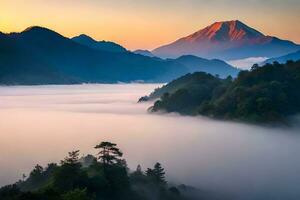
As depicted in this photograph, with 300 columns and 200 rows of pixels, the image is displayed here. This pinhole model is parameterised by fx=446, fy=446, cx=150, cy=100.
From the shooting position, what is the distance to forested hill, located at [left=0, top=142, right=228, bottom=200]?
3334 centimetres

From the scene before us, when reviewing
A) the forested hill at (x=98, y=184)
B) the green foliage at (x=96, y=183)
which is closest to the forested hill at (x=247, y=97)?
the forested hill at (x=98, y=184)

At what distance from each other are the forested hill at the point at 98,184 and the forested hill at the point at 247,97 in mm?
41972

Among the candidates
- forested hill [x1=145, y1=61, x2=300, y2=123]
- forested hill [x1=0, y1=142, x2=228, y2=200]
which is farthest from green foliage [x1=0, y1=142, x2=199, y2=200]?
forested hill [x1=145, y1=61, x2=300, y2=123]

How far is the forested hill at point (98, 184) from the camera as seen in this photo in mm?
33344

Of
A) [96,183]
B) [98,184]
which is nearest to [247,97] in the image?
[98,184]

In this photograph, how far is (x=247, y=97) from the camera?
98125mm

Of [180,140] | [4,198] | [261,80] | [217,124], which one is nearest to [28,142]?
[180,140]

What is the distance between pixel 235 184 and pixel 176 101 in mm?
60162

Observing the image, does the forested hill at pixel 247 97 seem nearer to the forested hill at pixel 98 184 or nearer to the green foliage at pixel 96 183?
the forested hill at pixel 98 184

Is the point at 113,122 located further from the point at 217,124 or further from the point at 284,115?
the point at 284,115

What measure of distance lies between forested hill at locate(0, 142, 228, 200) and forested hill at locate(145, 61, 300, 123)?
42.0m

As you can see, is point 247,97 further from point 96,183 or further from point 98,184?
point 96,183

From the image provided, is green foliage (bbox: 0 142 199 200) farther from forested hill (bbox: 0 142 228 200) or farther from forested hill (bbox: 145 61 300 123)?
forested hill (bbox: 145 61 300 123)

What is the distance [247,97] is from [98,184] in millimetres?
62102
